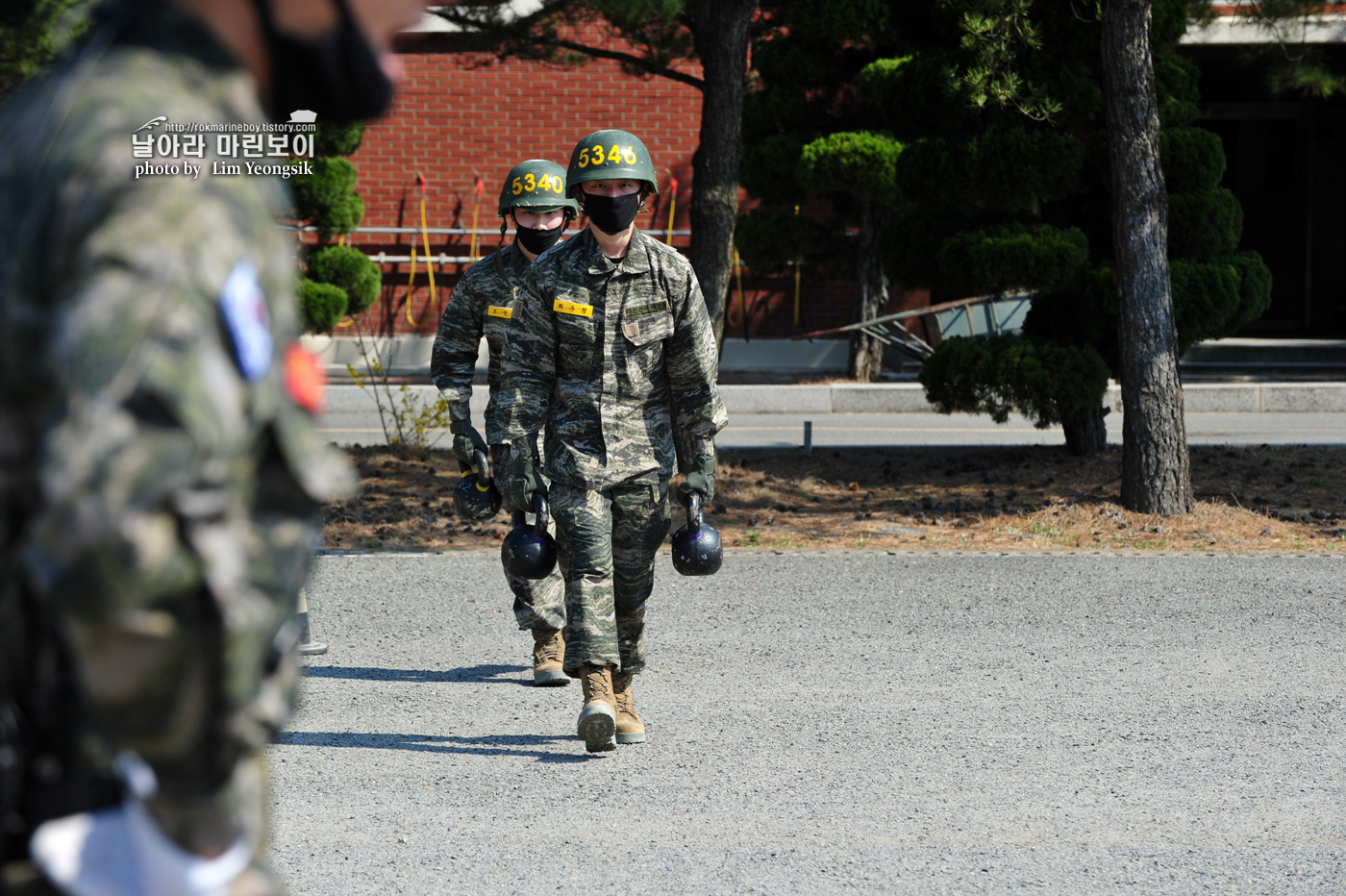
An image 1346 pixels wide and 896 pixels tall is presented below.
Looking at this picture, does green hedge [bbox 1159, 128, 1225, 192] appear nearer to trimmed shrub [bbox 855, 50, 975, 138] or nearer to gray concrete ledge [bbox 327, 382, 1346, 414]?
trimmed shrub [bbox 855, 50, 975, 138]

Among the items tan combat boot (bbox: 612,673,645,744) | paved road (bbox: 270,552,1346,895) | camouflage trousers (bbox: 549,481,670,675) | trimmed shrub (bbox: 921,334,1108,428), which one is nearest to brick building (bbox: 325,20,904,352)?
trimmed shrub (bbox: 921,334,1108,428)

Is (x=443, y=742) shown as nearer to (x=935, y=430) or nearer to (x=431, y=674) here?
(x=431, y=674)

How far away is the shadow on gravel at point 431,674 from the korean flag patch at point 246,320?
482 centimetres

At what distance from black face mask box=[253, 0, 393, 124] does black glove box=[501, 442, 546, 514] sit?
12.8 ft

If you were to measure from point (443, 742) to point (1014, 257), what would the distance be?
6.72 meters

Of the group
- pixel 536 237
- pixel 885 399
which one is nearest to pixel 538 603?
pixel 536 237

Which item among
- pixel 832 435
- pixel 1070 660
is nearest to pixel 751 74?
pixel 832 435

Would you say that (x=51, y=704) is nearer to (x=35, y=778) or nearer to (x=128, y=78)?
(x=35, y=778)

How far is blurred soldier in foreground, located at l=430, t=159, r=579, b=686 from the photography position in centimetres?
600

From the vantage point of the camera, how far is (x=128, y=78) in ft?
4.05

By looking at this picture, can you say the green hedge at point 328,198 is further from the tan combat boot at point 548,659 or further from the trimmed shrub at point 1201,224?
the tan combat boot at point 548,659

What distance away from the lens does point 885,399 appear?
1678 cm

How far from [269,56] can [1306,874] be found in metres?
3.54

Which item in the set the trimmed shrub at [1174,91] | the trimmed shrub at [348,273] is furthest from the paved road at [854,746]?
the trimmed shrub at [348,273]
